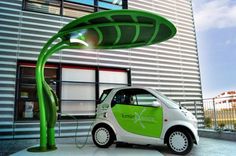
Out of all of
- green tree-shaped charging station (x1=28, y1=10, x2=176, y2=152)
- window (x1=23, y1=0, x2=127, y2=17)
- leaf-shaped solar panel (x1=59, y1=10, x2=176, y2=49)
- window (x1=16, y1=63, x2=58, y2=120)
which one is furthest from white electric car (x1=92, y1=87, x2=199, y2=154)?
window (x1=23, y1=0, x2=127, y2=17)

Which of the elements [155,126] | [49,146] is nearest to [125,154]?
[155,126]

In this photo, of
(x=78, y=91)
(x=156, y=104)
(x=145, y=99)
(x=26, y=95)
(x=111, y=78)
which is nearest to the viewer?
(x=156, y=104)

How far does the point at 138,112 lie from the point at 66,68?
355cm

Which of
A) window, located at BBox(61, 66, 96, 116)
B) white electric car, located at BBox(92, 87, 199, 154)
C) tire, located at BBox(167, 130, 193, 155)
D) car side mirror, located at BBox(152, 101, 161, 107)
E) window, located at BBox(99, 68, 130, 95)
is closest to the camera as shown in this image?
tire, located at BBox(167, 130, 193, 155)

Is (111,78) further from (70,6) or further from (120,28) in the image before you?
(120,28)

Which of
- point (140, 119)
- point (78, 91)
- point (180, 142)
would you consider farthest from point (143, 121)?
point (78, 91)

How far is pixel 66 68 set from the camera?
290 inches

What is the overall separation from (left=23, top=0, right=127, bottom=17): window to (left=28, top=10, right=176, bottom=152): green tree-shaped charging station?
2.47m

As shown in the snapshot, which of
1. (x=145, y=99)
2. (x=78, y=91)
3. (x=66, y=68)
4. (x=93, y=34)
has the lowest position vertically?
(x=145, y=99)

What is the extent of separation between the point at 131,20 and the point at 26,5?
4427 mm

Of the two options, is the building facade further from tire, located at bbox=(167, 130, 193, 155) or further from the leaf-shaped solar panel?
tire, located at bbox=(167, 130, 193, 155)

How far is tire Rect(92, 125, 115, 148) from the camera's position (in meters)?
5.12

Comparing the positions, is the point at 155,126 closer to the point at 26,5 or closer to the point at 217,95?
the point at 217,95

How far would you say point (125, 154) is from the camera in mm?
4480
